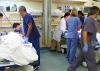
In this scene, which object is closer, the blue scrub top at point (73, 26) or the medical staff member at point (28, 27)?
the medical staff member at point (28, 27)

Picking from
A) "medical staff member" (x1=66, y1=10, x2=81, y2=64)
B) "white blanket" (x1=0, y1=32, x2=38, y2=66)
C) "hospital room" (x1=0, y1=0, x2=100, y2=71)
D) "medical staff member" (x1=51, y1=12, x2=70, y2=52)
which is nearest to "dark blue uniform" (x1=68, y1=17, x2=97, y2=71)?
"hospital room" (x1=0, y1=0, x2=100, y2=71)

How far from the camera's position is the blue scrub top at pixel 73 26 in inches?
193

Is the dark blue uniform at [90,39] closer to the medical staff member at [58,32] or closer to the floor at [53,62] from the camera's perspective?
the floor at [53,62]

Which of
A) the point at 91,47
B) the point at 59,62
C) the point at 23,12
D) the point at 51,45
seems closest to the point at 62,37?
the point at 51,45

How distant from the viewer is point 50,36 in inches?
274

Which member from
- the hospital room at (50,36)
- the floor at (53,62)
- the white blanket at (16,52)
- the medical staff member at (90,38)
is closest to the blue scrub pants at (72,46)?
the hospital room at (50,36)

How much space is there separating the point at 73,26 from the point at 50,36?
2.09 m

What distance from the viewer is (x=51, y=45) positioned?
6887mm

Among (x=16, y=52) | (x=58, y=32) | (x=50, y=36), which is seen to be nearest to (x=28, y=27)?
(x=16, y=52)

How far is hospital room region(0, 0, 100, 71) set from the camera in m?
3.18

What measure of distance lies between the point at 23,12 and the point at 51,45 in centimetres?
265

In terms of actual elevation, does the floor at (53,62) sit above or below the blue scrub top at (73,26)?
below

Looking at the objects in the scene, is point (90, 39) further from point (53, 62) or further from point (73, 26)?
point (53, 62)

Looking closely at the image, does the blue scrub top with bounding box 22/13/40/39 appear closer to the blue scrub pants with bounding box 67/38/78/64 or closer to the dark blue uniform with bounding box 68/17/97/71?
the blue scrub pants with bounding box 67/38/78/64
